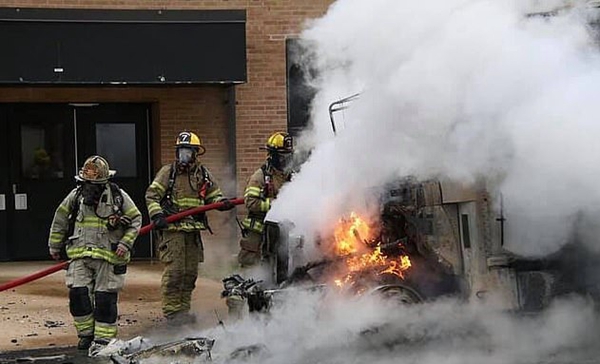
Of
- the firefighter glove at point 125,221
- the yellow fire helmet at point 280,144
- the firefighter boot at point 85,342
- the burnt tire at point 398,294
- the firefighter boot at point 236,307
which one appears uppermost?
the yellow fire helmet at point 280,144

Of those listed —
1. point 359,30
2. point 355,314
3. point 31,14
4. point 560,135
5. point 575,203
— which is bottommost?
point 355,314

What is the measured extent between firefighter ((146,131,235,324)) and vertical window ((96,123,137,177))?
4.59 meters

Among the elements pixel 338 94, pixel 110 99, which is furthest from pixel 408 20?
pixel 110 99

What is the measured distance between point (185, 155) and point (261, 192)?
2.58ft

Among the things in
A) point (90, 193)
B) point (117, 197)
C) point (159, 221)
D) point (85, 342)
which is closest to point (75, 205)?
point (90, 193)

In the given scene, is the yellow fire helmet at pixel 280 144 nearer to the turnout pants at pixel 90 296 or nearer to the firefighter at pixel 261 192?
the firefighter at pixel 261 192

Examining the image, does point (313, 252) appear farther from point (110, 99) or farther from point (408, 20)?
point (110, 99)

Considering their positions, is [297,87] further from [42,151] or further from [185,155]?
[185,155]

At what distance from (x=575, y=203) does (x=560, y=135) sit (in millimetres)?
490

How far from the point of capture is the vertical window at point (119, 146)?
13555 mm

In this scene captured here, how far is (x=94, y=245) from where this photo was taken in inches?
319

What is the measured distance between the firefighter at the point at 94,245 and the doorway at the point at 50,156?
5.23m

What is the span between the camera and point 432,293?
736 cm

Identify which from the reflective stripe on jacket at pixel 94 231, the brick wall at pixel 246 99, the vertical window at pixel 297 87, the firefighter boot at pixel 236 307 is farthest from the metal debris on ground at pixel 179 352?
the brick wall at pixel 246 99
